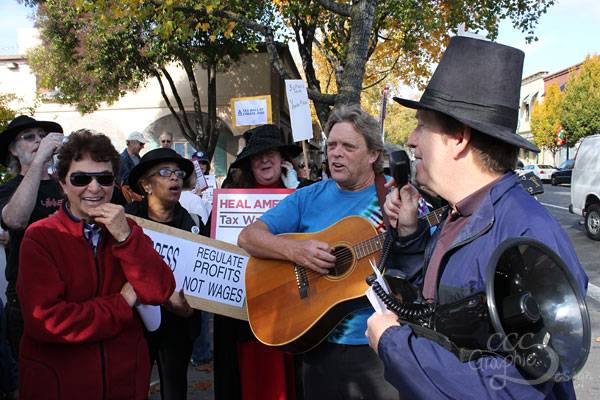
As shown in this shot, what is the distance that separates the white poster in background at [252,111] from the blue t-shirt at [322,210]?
12.7 ft

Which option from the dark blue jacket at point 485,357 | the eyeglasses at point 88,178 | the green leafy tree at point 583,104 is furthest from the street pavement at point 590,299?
the green leafy tree at point 583,104

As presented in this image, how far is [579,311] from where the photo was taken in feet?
3.13

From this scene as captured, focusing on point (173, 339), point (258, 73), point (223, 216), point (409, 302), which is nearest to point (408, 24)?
point (258, 73)

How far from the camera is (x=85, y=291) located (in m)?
2.14

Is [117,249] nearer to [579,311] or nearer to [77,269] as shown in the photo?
[77,269]

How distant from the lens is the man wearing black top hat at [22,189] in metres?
2.92

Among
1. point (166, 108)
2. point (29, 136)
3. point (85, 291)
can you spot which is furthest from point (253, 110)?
point (166, 108)

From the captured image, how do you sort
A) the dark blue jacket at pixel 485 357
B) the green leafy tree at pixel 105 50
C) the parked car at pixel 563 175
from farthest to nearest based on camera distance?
1. the parked car at pixel 563 175
2. the green leafy tree at pixel 105 50
3. the dark blue jacket at pixel 485 357

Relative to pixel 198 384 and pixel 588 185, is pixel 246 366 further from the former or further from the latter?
pixel 588 185

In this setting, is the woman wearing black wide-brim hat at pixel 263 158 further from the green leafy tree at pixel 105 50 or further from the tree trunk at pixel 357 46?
the green leafy tree at pixel 105 50

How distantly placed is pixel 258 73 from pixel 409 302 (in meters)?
19.3

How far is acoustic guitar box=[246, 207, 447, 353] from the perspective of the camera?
8.09 feet

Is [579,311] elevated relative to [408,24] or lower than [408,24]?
lower

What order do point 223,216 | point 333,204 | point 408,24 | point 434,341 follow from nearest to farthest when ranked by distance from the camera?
point 434,341
point 333,204
point 223,216
point 408,24
